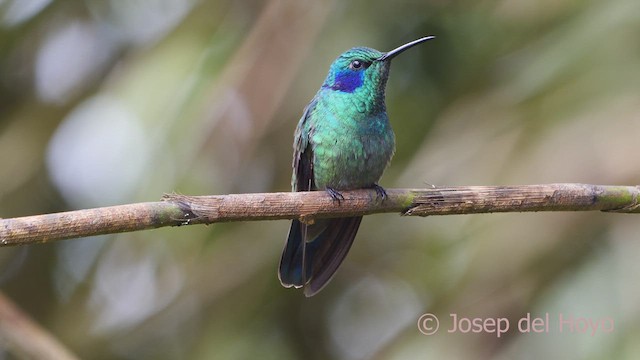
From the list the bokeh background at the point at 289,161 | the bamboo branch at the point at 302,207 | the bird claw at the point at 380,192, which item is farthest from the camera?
the bokeh background at the point at 289,161

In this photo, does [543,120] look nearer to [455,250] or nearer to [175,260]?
[455,250]

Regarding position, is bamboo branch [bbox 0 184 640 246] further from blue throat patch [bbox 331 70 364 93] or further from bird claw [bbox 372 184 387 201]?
blue throat patch [bbox 331 70 364 93]

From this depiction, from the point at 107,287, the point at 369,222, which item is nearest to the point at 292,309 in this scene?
the point at 369,222

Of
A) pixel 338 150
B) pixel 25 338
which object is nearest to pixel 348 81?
pixel 338 150

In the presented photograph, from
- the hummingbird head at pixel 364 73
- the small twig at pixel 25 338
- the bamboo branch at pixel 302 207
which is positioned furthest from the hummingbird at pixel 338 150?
the small twig at pixel 25 338

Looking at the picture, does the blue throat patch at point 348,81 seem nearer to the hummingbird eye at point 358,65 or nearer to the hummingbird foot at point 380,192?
the hummingbird eye at point 358,65

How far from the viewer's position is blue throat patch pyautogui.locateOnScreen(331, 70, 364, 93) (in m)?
3.38

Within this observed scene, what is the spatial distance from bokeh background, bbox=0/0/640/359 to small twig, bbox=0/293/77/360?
13 centimetres

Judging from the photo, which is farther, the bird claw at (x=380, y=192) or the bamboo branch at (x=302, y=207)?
the bird claw at (x=380, y=192)

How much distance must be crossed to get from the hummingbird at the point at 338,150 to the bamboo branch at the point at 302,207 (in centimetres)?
28

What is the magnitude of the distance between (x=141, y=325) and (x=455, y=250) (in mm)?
1676

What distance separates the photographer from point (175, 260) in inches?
154

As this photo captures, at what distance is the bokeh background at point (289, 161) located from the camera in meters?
3.22

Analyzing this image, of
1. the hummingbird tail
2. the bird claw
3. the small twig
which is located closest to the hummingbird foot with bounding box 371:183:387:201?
the bird claw
